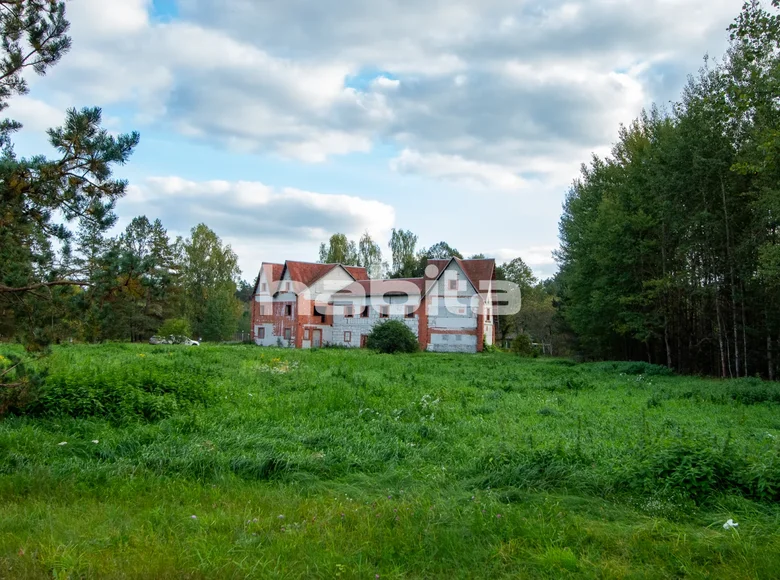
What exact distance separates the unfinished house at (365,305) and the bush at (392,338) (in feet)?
14.5

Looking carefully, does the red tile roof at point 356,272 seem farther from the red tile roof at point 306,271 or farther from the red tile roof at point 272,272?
the red tile roof at point 272,272

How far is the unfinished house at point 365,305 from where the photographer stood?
138ft

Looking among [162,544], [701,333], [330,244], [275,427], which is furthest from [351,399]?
[330,244]

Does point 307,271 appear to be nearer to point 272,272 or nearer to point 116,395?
point 272,272

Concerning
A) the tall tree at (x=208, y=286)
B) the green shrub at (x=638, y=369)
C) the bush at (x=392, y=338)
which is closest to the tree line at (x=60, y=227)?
the green shrub at (x=638, y=369)

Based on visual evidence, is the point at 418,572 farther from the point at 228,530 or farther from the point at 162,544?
the point at 162,544

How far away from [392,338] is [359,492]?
31714mm

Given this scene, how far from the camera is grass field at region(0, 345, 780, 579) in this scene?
3832mm

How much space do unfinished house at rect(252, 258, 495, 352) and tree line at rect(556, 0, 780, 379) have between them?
1111cm

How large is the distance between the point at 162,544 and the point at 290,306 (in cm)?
4215

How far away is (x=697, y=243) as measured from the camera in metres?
22.8

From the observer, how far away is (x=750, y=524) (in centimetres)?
445

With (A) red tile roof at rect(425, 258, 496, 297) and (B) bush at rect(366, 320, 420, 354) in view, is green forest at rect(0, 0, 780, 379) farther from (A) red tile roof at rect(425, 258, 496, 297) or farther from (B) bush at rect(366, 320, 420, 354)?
(B) bush at rect(366, 320, 420, 354)

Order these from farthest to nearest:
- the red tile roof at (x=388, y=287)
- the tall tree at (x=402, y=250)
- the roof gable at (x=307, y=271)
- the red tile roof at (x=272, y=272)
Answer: the tall tree at (x=402, y=250), the red tile roof at (x=272, y=272), the roof gable at (x=307, y=271), the red tile roof at (x=388, y=287)
